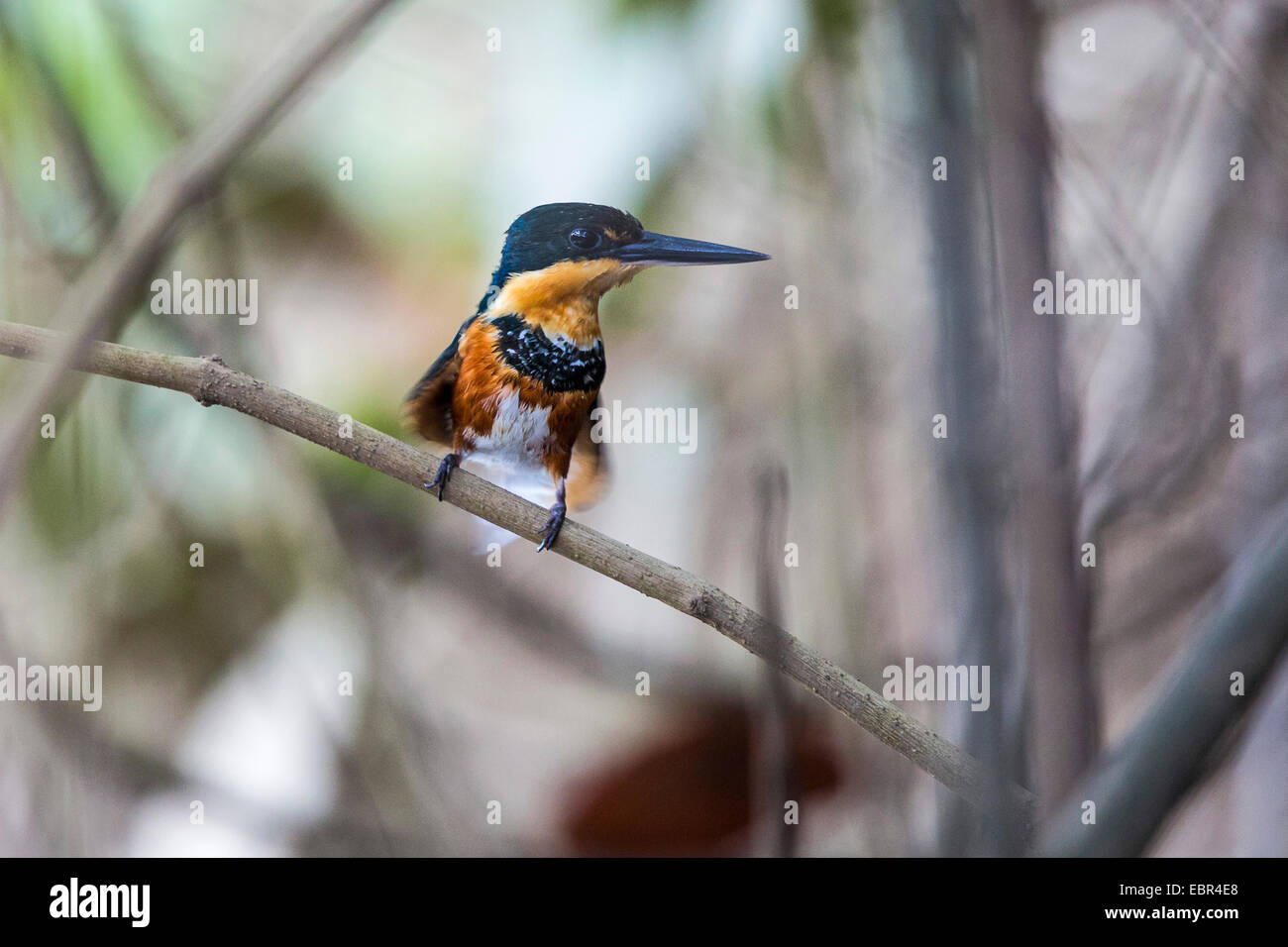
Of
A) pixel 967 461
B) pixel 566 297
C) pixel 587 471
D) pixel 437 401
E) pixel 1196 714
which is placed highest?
pixel 566 297

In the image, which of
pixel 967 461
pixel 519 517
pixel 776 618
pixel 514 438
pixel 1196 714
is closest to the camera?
pixel 1196 714

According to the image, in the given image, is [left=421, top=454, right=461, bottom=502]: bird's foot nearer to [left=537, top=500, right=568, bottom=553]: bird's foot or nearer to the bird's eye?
[left=537, top=500, right=568, bottom=553]: bird's foot

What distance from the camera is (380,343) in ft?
6.22

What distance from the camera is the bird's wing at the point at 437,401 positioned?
1399 mm

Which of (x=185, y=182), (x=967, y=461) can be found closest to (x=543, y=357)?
(x=185, y=182)

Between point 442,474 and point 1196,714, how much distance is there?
3.01 ft

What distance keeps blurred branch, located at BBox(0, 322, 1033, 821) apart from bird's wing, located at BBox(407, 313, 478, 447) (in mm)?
242

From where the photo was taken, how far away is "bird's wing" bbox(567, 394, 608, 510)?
1.38 m

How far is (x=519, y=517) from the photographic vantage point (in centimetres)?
110

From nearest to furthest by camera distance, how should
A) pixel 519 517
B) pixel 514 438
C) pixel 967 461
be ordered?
pixel 967 461
pixel 519 517
pixel 514 438

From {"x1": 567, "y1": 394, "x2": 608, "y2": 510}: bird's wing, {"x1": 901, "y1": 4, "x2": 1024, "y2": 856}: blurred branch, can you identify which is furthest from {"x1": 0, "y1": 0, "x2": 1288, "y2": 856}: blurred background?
{"x1": 901, "y1": 4, "x2": 1024, "y2": 856}: blurred branch

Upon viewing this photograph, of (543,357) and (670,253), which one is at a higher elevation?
(670,253)

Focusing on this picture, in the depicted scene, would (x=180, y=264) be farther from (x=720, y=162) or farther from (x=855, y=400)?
(x=855, y=400)

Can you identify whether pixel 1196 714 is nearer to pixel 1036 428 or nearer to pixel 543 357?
pixel 1036 428
